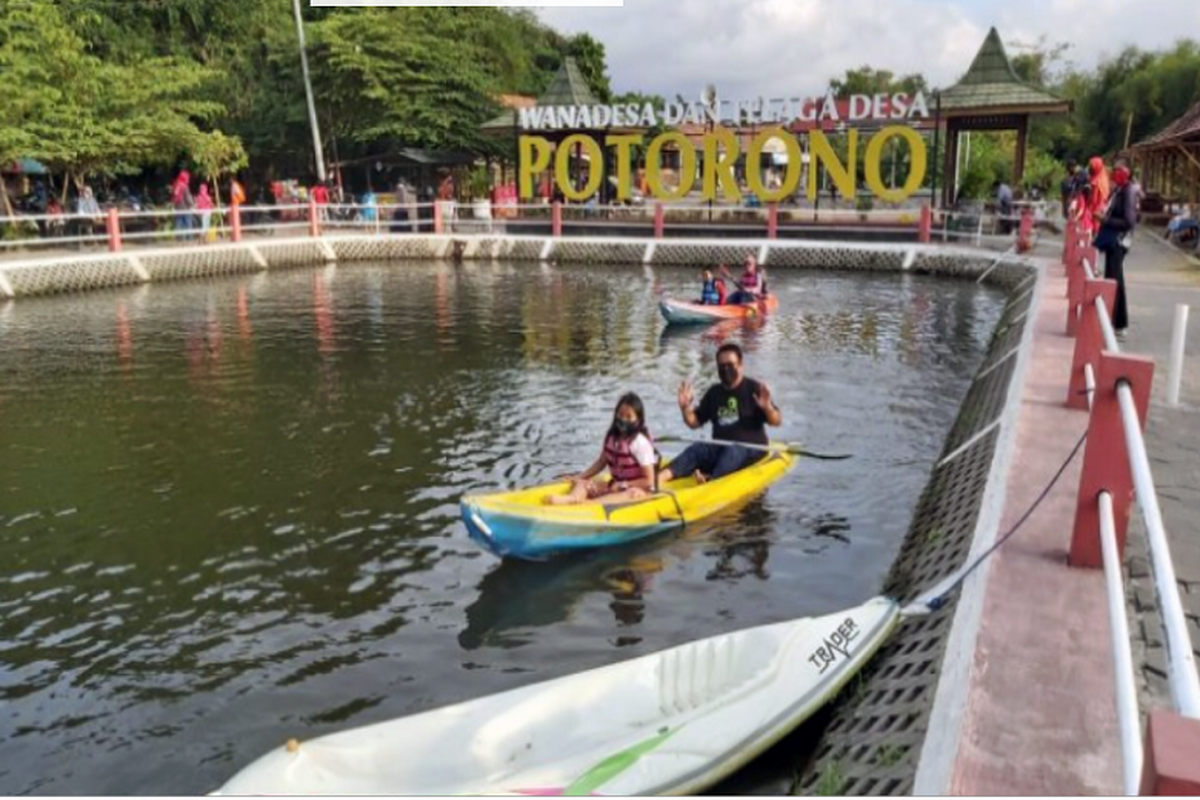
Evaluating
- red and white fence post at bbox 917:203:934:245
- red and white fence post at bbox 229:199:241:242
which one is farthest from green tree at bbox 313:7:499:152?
red and white fence post at bbox 917:203:934:245

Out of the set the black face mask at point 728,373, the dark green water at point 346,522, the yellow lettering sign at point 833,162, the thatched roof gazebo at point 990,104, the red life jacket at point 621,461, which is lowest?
the dark green water at point 346,522

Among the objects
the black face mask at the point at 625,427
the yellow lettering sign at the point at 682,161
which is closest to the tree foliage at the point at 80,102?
the yellow lettering sign at the point at 682,161

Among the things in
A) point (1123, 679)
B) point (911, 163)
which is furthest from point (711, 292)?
point (1123, 679)

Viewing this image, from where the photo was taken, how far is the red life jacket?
9094 mm

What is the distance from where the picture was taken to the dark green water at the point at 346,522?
6680 millimetres

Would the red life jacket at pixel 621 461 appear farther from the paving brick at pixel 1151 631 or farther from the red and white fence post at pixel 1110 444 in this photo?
the paving brick at pixel 1151 631

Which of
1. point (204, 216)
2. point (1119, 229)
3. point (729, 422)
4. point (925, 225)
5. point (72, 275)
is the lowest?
point (729, 422)

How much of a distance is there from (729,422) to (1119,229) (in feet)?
21.5

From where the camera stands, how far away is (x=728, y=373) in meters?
9.84

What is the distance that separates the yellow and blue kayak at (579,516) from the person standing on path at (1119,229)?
21.6ft

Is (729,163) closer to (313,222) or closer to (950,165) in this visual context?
(950,165)

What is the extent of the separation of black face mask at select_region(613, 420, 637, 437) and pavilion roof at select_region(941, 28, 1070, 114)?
24812 millimetres

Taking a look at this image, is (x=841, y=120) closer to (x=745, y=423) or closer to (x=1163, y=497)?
(x=745, y=423)

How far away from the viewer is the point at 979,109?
29984 millimetres
